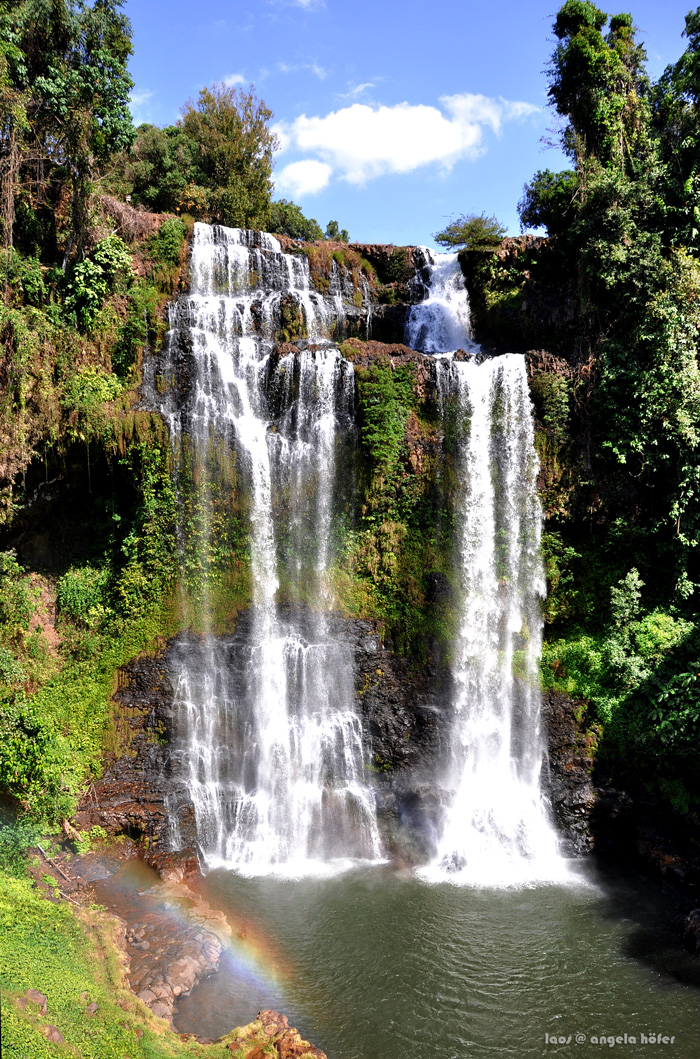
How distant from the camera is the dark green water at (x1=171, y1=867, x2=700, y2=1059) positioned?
8.93 metres

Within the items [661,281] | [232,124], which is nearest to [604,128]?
[661,281]

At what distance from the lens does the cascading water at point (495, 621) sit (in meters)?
14.0

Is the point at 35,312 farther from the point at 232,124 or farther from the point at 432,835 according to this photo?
the point at 232,124

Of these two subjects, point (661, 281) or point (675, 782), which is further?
point (661, 281)

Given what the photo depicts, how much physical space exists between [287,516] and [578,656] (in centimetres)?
789

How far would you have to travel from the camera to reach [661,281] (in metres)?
16.0

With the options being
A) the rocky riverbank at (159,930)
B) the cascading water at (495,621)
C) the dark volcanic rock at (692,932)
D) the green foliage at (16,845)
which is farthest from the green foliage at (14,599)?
the dark volcanic rock at (692,932)

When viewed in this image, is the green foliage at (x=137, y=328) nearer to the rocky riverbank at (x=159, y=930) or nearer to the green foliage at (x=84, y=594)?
the green foliage at (x=84, y=594)

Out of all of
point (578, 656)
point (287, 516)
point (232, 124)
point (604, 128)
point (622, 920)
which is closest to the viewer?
point (622, 920)

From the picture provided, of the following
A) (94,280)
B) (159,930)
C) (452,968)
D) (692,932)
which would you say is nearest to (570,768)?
(692,932)

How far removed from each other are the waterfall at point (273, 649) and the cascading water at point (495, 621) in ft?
8.09

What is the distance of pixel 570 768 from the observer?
1399cm

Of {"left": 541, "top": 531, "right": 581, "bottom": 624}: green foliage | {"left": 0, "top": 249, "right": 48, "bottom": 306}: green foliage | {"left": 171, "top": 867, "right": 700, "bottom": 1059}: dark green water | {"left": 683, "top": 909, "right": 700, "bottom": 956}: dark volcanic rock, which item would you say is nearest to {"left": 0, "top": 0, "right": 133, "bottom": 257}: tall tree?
{"left": 0, "top": 249, "right": 48, "bottom": 306}: green foliage

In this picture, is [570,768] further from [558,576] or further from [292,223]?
[292,223]
